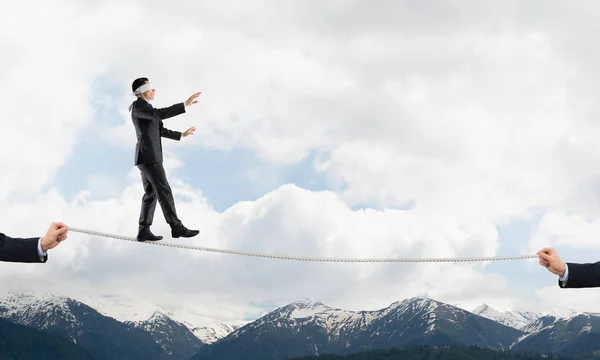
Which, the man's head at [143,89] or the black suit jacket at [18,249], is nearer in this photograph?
the black suit jacket at [18,249]

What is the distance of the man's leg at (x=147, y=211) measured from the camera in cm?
1390

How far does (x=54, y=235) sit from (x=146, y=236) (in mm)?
4580

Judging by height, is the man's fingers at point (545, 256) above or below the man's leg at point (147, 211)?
below

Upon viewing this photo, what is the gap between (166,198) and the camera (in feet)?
45.3

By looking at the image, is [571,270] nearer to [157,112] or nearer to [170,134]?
[157,112]

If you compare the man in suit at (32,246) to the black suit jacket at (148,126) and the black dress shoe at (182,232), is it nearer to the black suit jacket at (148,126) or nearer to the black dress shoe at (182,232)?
the black suit jacket at (148,126)

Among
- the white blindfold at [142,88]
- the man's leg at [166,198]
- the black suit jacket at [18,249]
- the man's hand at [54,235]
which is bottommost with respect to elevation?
the black suit jacket at [18,249]

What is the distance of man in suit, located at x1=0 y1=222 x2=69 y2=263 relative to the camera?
8920 mm

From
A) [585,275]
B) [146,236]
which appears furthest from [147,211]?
[585,275]

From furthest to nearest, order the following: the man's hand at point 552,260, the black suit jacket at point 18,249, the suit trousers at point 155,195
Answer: the suit trousers at point 155,195
the man's hand at point 552,260
the black suit jacket at point 18,249

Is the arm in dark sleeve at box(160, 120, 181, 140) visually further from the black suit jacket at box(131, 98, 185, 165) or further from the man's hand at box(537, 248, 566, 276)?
the man's hand at box(537, 248, 566, 276)

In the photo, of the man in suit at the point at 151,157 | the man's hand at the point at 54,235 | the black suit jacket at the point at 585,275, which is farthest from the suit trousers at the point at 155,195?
the black suit jacket at the point at 585,275

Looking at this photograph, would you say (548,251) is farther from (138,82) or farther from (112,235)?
(138,82)

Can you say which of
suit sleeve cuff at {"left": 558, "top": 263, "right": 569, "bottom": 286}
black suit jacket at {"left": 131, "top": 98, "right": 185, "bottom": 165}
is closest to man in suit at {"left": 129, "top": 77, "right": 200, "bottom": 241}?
black suit jacket at {"left": 131, "top": 98, "right": 185, "bottom": 165}
